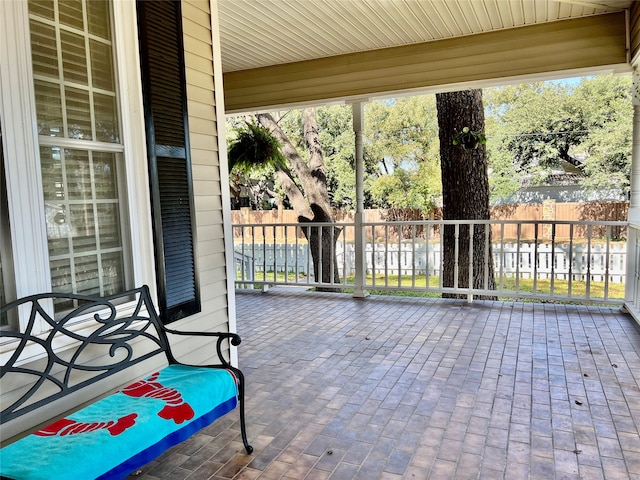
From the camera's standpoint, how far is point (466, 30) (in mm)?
4426

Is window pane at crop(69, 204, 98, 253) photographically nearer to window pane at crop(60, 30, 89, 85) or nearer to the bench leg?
window pane at crop(60, 30, 89, 85)

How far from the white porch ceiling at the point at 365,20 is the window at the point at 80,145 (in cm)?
199

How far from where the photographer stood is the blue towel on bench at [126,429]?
1400 mm

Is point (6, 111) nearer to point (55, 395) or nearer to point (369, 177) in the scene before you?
point (55, 395)

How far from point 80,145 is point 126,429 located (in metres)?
1.24

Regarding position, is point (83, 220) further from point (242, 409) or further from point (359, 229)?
point (359, 229)

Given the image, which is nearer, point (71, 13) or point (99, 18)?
point (71, 13)

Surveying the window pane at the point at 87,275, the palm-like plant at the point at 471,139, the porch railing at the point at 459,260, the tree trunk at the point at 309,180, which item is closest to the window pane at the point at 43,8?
the window pane at the point at 87,275

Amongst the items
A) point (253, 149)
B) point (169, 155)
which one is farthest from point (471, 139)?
point (169, 155)

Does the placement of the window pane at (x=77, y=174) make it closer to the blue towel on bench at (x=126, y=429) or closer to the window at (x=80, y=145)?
the window at (x=80, y=145)

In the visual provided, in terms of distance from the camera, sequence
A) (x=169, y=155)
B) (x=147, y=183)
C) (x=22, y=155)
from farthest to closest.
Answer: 1. (x=169, y=155)
2. (x=147, y=183)
3. (x=22, y=155)

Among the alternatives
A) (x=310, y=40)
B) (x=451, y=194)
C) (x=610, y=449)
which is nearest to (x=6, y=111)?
(x=610, y=449)

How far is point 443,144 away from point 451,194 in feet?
2.29

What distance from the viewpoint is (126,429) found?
5.23ft
